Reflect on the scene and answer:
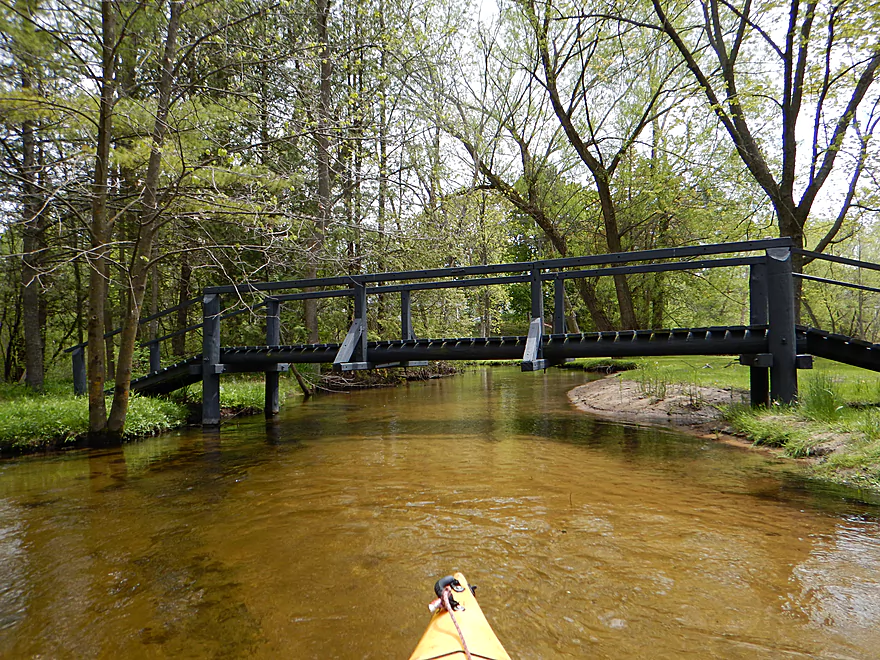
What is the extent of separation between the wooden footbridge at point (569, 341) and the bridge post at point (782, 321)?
13mm

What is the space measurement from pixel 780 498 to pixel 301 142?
1504cm

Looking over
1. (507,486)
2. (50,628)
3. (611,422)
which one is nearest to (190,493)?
(50,628)

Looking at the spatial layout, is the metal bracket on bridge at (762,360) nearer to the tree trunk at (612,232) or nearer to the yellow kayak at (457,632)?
the tree trunk at (612,232)

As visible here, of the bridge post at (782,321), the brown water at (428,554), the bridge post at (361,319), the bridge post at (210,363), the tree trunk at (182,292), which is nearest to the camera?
the brown water at (428,554)

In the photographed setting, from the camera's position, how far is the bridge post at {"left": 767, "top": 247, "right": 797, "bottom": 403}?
7227 millimetres

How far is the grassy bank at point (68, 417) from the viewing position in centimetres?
777

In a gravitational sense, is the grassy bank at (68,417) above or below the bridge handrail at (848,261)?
below

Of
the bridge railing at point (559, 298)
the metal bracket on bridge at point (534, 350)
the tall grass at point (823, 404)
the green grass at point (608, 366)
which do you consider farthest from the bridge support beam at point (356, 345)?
the green grass at point (608, 366)

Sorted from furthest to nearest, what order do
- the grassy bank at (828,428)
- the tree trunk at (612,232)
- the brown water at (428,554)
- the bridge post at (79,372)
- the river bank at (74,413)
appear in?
the tree trunk at (612,232)
the bridge post at (79,372)
the river bank at (74,413)
the grassy bank at (828,428)
the brown water at (428,554)

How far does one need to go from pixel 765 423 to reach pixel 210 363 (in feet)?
31.9

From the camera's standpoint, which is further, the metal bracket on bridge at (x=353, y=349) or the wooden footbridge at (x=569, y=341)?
the metal bracket on bridge at (x=353, y=349)

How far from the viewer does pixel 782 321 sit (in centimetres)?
730

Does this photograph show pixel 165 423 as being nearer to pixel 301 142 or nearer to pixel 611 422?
pixel 611 422

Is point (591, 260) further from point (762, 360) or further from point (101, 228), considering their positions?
point (101, 228)
